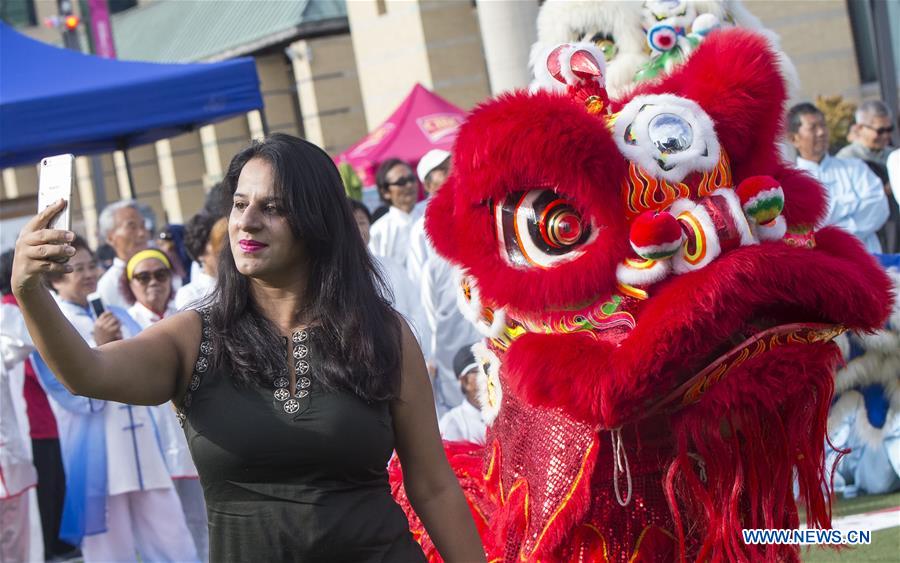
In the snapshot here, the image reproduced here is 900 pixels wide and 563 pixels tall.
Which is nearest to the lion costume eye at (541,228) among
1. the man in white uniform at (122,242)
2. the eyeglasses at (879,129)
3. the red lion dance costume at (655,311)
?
the red lion dance costume at (655,311)

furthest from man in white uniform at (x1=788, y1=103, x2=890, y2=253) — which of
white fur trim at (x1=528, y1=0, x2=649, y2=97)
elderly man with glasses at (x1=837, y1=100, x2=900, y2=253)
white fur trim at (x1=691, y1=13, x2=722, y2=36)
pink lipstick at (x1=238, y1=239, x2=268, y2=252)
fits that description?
pink lipstick at (x1=238, y1=239, x2=268, y2=252)

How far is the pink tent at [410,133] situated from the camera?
15.1 m

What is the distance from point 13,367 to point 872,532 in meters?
4.31

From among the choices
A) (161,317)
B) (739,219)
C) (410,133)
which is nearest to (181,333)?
(739,219)

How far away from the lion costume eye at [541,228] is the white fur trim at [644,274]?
143 millimetres

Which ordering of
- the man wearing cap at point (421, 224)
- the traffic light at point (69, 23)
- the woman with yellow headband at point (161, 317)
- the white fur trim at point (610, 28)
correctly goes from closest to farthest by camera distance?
1. the white fur trim at point (610, 28)
2. the woman with yellow headband at point (161, 317)
3. the man wearing cap at point (421, 224)
4. the traffic light at point (69, 23)

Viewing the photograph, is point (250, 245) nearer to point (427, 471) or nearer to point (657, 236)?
point (427, 471)

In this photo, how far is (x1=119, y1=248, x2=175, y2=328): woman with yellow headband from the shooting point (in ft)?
22.5

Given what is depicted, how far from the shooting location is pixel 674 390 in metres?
3.42

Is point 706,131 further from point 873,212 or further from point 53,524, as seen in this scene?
point 53,524

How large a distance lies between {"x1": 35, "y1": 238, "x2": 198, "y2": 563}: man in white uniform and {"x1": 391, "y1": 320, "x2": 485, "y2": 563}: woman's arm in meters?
3.91

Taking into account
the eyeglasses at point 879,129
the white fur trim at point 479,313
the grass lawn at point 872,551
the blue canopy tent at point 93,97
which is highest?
the blue canopy tent at point 93,97

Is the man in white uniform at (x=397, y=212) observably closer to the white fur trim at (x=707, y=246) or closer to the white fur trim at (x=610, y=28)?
the white fur trim at (x=610, y=28)

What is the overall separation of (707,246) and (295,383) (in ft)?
4.09
